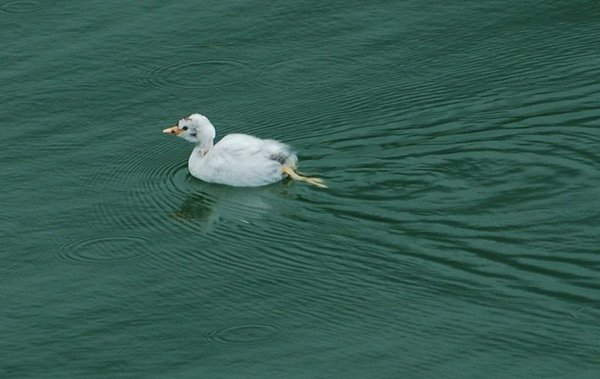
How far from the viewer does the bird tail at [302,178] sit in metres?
20.8

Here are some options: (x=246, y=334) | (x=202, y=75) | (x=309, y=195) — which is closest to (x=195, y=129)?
(x=309, y=195)

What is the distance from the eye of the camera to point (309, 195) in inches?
810

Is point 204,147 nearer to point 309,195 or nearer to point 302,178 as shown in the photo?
point 302,178

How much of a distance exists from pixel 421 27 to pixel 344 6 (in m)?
1.42

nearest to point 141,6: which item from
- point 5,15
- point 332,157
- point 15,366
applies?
point 5,15

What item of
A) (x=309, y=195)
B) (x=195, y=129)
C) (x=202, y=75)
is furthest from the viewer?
(x=202, y=75)

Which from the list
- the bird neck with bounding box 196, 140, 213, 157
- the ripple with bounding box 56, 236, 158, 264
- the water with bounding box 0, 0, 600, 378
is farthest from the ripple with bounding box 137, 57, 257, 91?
the ripple with bounding box 56, 236, 158, 264

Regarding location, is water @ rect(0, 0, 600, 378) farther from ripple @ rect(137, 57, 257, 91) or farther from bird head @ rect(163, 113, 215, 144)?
bird head @ rect(163, 113, 215, 144)

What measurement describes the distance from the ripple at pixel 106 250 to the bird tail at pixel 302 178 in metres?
2.01

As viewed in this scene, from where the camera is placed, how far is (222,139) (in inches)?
854

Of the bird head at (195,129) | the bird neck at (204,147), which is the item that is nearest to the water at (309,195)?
the bird neck at (204,147)

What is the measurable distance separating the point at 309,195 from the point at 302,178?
1.21 ft

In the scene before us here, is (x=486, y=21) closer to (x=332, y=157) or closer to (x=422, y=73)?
(x=422, y=73)

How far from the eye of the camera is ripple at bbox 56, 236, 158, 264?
19.6m
